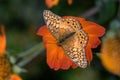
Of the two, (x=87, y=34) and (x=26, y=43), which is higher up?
(x=87, y=34)

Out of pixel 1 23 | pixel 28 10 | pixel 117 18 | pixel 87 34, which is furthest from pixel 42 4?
pixel 87 34

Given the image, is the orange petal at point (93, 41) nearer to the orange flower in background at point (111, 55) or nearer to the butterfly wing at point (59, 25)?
the butterfly wing at point (59, 25)

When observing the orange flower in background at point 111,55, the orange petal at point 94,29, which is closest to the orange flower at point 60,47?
the orange petal at point 94,29

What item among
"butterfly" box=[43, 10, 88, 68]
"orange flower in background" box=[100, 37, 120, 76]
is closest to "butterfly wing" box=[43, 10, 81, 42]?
"butterfly" box=[43, 10, 88, 68]

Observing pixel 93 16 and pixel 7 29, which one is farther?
pixel 7 29

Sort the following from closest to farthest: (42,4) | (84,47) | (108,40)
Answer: (84,47), (108,40), (42,4)

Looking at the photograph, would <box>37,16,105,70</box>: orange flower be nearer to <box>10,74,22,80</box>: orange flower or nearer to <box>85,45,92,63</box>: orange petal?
<box>85,45,92,63</box>: orange petal

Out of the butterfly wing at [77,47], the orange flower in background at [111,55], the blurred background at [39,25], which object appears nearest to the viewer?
the butterfly wing at [77,47]

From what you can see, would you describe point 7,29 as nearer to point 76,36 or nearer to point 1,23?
point 1,23
